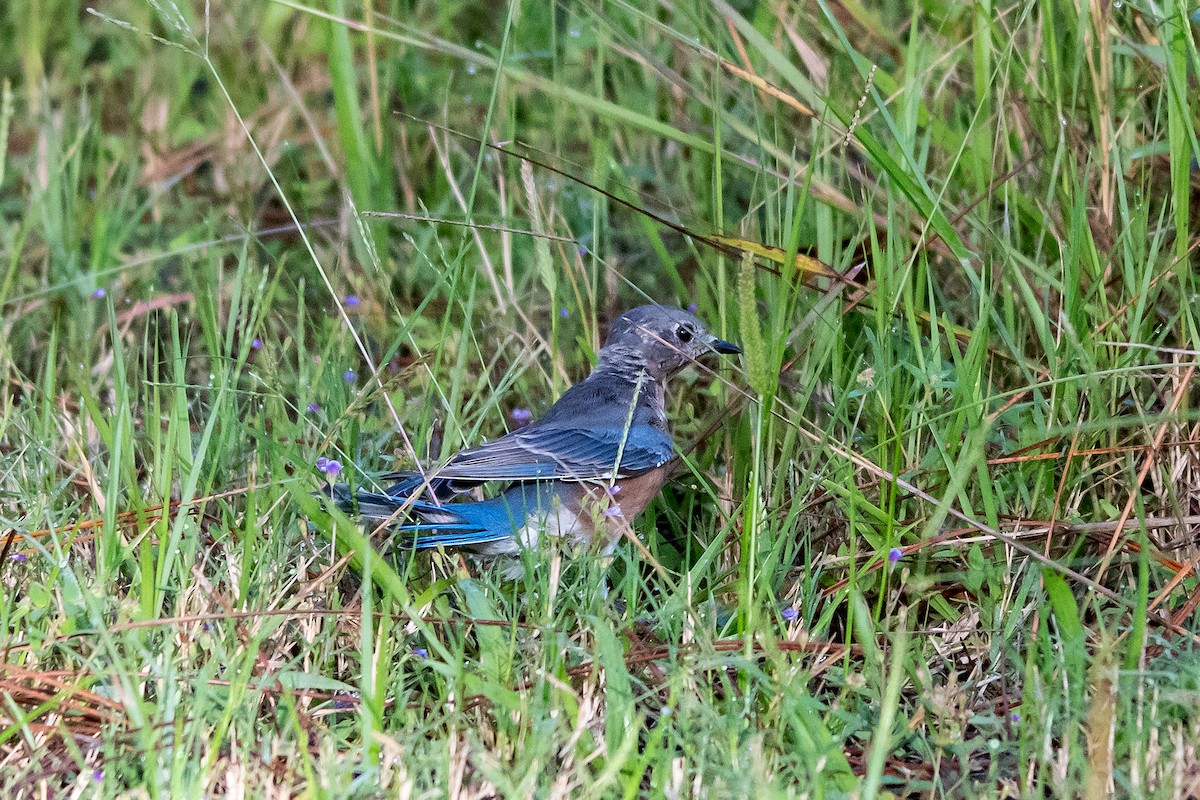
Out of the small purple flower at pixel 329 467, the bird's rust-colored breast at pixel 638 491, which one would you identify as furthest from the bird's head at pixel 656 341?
the small purple flower at pixel 329 467

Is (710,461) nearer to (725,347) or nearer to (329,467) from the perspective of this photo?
(725,347)

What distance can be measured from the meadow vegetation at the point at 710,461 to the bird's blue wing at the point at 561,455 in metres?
0.15

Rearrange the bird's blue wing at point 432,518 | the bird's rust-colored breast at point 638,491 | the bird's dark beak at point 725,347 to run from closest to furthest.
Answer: the bird's blue wing at point 432,518, the bird's rust-colored breast at point 638,491, the bird's dark beak at point 725,347

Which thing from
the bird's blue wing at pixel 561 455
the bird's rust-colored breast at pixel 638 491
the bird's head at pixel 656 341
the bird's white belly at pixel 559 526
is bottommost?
the bird's white belly at pixel 559 526

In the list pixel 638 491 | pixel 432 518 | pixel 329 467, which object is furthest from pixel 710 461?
pixel 329 467

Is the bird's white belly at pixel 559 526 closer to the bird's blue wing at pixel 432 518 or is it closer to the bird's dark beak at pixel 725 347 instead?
the bird's blue wing at pixel 432 518

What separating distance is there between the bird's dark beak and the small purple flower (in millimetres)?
1157

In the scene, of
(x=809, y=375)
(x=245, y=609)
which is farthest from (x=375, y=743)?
(x=809, y=375)

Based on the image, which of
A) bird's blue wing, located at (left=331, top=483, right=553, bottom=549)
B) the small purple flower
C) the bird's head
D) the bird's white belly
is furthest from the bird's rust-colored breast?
the small purple flower

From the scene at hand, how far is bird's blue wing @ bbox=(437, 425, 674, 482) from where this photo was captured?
12.5 feet

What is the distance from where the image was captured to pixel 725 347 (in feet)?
14.0

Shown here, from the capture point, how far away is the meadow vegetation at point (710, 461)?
9.02 feet

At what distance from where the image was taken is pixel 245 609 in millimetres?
3252

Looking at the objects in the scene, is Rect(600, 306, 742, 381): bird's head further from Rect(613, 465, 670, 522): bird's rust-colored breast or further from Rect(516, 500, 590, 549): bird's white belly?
Rect(516, 500, 590, 549): bird's white belly
